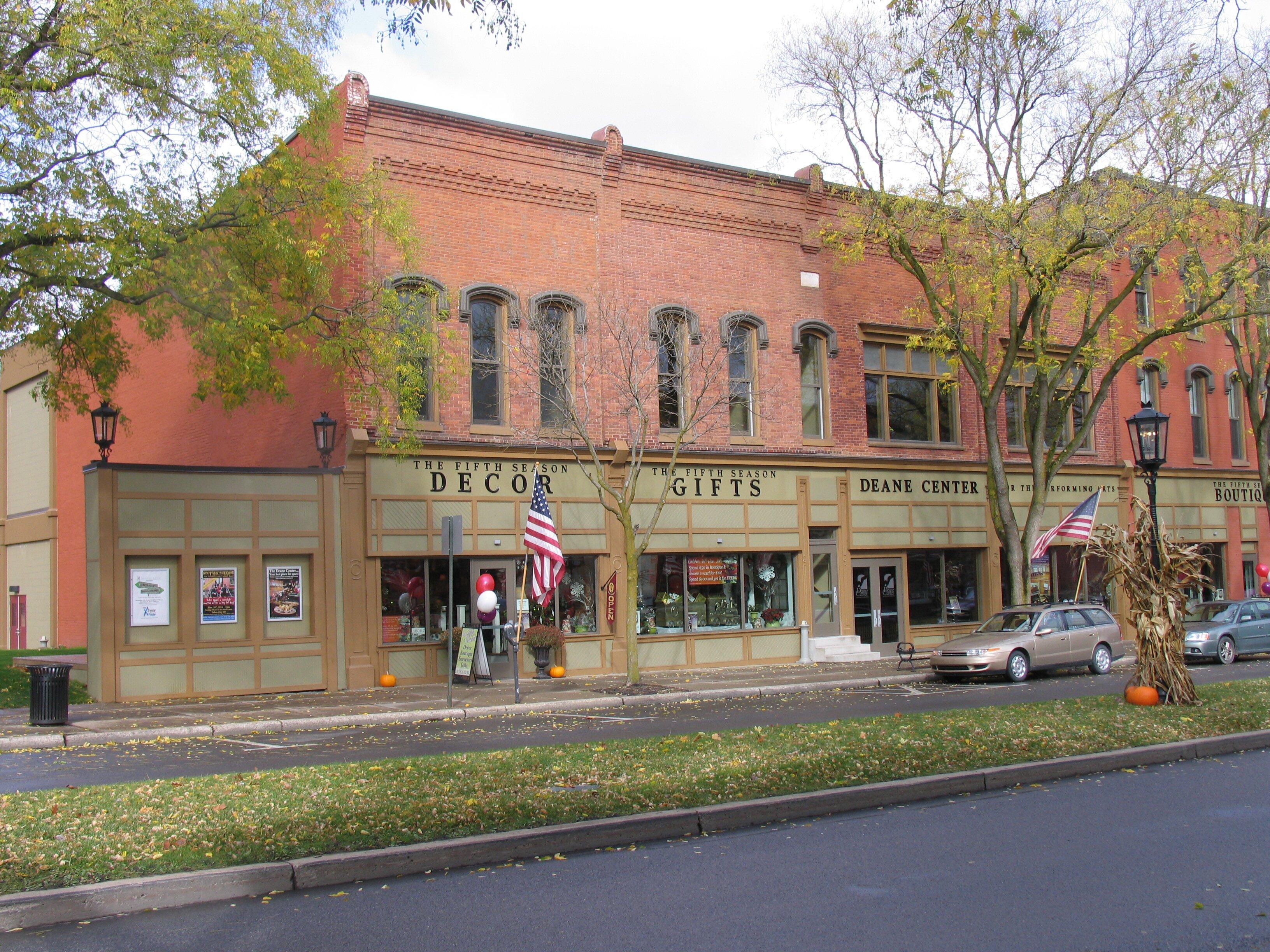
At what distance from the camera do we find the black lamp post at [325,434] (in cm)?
2048

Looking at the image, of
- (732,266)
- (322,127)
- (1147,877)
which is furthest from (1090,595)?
(1147,877)

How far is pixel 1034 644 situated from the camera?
21.9 metres

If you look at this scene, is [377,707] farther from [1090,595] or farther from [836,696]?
[1090,595]

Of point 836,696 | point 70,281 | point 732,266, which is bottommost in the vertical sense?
point 836,696

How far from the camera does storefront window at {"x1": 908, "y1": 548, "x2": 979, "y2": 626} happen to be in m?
28.1

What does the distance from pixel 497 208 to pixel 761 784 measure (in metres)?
16.2

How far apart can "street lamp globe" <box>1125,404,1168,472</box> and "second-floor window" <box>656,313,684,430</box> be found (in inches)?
359

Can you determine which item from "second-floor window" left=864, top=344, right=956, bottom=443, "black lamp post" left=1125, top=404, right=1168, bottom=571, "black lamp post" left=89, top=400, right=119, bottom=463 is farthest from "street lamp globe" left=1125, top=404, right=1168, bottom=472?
"black lamp post" left=89, top=400, right=119, bottom=463

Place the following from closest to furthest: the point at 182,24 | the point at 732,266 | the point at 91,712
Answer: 1. the point at 182,24
2. the point at 91,712
3. the point at 732,266

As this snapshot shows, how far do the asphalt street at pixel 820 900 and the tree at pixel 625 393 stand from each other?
13.2 metres

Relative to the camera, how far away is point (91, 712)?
1747 centimetres

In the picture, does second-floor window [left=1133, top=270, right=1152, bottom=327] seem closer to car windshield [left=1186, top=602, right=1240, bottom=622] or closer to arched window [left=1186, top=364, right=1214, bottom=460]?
arched window [left=1186, top=364, right=1214, bottom=460]

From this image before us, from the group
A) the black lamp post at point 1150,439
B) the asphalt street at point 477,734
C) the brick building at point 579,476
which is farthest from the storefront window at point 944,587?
the black lamp post at point 1150,439

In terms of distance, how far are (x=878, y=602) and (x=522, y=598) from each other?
10.6 metres
